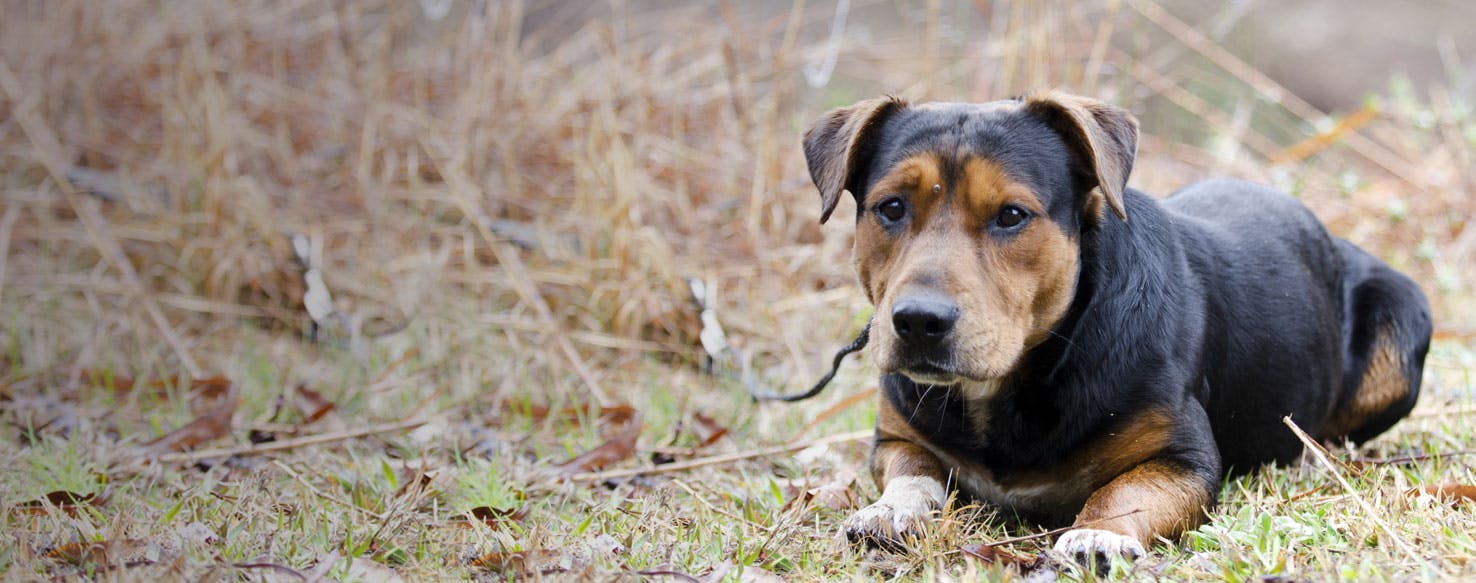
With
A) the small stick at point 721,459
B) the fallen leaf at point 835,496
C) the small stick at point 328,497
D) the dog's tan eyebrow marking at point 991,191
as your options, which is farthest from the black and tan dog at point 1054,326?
the small stick at point 328,497

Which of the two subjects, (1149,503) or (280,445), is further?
(280,445)

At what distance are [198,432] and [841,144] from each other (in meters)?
2.70

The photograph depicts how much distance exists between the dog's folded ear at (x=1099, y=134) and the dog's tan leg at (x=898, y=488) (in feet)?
3.00

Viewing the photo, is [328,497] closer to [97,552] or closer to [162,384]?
[97,552]

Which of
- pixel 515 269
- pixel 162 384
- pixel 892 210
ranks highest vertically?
pixel 892 210

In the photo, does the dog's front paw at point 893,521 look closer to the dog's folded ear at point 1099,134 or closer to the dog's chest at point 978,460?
the dog's chest at point 978,460

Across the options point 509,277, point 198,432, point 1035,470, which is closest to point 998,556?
point 1035,470

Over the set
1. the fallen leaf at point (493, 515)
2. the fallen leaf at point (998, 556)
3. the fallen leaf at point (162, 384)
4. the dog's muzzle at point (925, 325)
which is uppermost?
the dog's muzzle at point (925, 325)

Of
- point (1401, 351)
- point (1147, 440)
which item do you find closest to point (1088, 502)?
point (1147, 440)

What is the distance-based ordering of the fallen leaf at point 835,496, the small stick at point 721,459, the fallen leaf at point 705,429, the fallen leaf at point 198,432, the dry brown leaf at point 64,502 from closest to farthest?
the dry brown leaf at point 64,502, the fallen leaf at point 835,496, the small stick at point 721,459, the fallen leaf at point 198,432, the fallen leaf at point 705,429

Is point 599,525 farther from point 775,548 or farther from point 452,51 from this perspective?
point 452,51

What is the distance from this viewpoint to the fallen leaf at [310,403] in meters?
5.18

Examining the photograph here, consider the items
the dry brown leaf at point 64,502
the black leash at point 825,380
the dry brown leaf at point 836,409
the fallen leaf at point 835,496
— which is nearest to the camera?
the dry brown leaf at point 64,502

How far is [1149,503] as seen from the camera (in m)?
3.30
